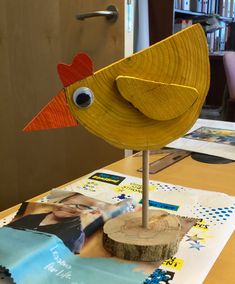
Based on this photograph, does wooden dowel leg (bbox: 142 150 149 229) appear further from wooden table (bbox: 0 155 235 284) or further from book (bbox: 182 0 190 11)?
book (bbox: 182 0 190 11)

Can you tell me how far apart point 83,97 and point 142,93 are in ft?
0.21

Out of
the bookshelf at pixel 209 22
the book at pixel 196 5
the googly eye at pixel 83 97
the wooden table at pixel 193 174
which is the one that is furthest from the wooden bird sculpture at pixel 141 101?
the book at pixel 196 5

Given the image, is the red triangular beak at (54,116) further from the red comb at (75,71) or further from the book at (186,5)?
the book at (186,5)

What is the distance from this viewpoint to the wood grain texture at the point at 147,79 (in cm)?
41

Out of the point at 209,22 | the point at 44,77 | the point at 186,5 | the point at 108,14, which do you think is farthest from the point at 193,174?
the point at 209,22

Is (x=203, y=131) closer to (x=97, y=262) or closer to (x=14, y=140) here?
(x=97, y=262)

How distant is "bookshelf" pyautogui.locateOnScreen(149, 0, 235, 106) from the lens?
7.55 ft

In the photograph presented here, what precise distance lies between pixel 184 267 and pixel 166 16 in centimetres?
210

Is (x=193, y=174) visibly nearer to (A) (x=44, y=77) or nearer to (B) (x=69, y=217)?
(B) (x=69, y=217)

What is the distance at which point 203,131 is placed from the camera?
1.05 m

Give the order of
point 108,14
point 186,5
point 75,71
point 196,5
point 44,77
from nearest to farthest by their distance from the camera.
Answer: point 75,71, point 108,14, point 44,77, point 186,5, point 196,5

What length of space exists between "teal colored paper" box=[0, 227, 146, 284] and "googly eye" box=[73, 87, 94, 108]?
0.16 m

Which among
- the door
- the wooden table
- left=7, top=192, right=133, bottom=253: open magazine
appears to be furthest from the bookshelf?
left=7, top=192, right=133, bottom=253: open magazine

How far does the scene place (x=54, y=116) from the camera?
0.41 meters
